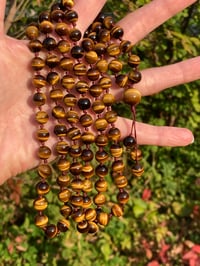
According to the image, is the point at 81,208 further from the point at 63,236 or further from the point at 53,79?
the point at 63,236

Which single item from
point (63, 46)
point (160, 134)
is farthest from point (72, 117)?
point (160, 134)

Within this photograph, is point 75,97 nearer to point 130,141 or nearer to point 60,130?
point 60,130

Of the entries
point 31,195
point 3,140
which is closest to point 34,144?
point 3,140

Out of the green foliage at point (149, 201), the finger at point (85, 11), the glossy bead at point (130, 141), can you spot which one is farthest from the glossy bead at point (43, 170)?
the green foliage at point (149, 201)

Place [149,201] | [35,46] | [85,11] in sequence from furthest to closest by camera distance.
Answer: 1. [149,201]
2. [85,11]
3. [35,46]

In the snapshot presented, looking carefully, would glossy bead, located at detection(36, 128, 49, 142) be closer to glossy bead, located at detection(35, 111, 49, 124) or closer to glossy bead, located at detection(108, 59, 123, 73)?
glossy bead, located at detection(35, 111, 49, 124)

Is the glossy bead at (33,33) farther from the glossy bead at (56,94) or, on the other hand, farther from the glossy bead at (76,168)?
the glossy bead at (76,168)
